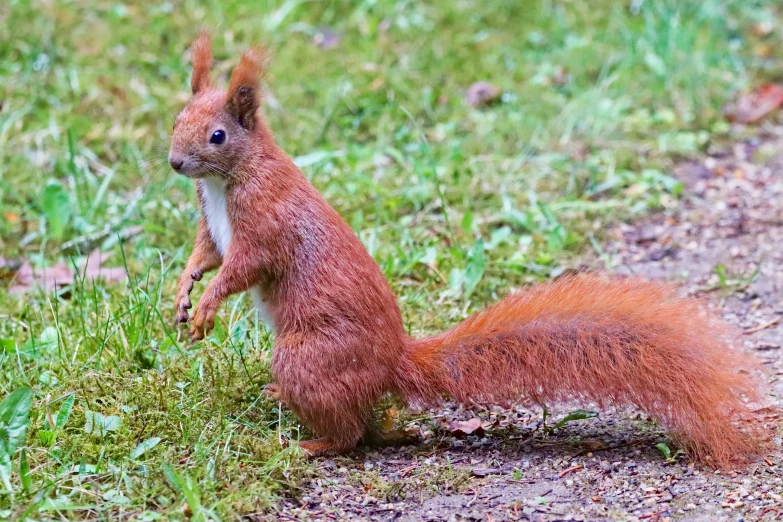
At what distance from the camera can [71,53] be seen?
598cm

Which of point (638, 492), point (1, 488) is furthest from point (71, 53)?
point (638, 492)

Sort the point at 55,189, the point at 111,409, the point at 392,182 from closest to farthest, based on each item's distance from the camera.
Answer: the point at 111,409 < the point at 55,189 < the point at 392,182

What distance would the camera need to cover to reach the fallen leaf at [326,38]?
6.29 m

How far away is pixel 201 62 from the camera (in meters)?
3.01

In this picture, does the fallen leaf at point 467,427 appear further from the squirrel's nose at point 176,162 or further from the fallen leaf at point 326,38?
the fallen leaf at point 326,38

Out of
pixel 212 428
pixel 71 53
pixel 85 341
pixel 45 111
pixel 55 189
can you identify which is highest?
pixel 71 53

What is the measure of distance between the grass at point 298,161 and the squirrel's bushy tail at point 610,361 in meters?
0.52

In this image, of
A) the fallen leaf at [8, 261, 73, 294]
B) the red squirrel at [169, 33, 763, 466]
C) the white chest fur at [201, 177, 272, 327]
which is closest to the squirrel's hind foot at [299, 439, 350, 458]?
the red squirrel at [169, 33, 763, 466]

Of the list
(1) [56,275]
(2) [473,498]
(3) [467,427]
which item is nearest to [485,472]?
(2) [473,498]

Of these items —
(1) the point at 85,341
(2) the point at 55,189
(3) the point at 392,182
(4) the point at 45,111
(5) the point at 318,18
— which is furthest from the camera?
(5) the point at 318,18

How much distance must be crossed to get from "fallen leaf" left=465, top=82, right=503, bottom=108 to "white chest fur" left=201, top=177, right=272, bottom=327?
3102mm

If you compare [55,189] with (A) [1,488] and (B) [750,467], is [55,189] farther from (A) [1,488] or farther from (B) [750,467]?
(B) [750,467]

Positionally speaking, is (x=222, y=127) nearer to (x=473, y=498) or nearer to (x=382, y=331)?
(x=382, y=331)

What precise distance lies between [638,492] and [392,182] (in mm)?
2551
